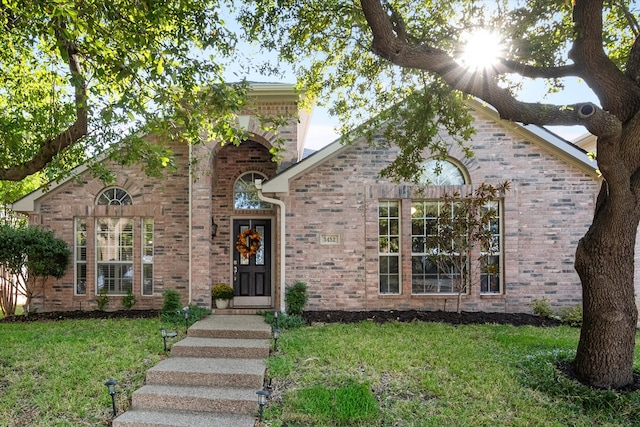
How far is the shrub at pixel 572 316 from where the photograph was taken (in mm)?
8609

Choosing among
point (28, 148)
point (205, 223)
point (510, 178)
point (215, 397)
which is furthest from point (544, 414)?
point (28, 148)

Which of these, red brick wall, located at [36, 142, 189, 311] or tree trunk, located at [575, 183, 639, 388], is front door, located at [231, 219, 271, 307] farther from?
tree trunk, located at [575, 183, 639, 388]

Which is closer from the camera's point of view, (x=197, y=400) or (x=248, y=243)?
(x=197, y=400)

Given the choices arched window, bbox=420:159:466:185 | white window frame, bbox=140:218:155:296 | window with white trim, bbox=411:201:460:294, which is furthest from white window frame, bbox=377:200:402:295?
white window frame, bbox=140:218:155:296

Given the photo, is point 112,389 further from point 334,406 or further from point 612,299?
point 612,299

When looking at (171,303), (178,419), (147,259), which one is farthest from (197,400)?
(147,259)

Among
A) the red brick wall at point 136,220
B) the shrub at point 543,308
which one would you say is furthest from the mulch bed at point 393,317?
the red brick wall at point 136,220

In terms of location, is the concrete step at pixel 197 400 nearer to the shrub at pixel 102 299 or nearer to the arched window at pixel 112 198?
the shrub at pixel 102 299

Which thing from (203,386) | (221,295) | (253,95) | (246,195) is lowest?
(203,386)

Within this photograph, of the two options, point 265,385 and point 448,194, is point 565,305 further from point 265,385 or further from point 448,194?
point 265,385

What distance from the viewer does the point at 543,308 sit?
9.07 metres

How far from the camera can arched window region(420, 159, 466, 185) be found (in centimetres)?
951

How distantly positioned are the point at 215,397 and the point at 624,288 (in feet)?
18.0

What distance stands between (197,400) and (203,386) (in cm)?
46
